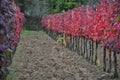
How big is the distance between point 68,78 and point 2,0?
19.2 ft

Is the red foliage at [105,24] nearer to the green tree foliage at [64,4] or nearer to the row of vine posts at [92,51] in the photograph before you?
the row of vine posts at [92,51]

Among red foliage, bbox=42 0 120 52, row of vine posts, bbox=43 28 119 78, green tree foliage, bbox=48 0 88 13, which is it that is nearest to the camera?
red foliage, bbox=42 0 120 52

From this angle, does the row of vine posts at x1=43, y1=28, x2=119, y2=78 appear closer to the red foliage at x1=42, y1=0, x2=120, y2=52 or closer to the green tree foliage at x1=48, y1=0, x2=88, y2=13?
the red foliage at x1=42, y1=0, x2=120, y2=52

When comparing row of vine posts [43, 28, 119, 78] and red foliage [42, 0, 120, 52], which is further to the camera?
row of vine posts [43, 28, 119, 78]

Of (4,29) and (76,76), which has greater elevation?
(4,29)

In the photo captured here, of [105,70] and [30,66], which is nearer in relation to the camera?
[105,70]

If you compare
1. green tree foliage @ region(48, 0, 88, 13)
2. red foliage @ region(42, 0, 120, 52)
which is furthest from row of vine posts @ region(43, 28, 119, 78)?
green tree foliage @ region(48, 0, 88, 13)

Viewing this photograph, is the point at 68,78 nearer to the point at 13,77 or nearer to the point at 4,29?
the point at 13,77

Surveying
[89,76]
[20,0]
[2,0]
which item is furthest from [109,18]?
[20,0]

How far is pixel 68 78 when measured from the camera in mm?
9906

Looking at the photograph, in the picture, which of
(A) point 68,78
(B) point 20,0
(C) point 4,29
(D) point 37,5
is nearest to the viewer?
(C) point 4,29

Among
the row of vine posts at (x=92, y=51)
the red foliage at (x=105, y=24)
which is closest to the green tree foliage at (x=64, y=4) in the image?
the row of vine posts at (x=92, y=51)

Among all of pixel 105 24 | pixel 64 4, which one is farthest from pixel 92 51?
pixel 64 4

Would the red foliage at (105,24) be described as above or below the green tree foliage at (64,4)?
above
